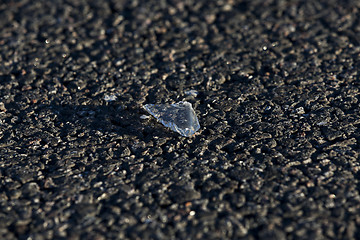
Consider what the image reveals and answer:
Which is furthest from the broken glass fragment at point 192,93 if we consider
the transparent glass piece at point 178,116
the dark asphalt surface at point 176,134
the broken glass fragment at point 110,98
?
the broken glass fragment at point 110,98

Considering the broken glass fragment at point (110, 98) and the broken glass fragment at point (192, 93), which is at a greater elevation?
the broken glass fragment at point (110, 98)

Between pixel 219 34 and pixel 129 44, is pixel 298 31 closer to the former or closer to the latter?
pixel 219 34

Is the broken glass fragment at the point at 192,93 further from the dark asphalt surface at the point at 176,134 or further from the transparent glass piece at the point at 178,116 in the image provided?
the transparent glass piece at the point at 178,116

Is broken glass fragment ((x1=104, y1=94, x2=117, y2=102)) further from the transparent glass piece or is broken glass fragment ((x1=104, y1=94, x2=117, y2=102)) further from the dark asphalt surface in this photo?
the transparent glass piece

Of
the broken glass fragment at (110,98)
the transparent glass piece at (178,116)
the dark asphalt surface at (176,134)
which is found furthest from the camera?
the broken glass fragment at (110,98)

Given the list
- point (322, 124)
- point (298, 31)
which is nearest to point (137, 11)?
point (298, 31)

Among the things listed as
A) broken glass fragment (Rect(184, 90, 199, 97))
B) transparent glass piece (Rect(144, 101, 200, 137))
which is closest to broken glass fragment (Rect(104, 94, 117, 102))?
transparent glass piece (Rect(144, 101, 200, 137))

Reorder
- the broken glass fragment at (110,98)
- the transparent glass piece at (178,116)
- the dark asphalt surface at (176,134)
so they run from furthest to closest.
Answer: the broken glass fragment at (110,98) < the transparent glass piece at (178,116) < the dark asphalt surface at (176,134)
